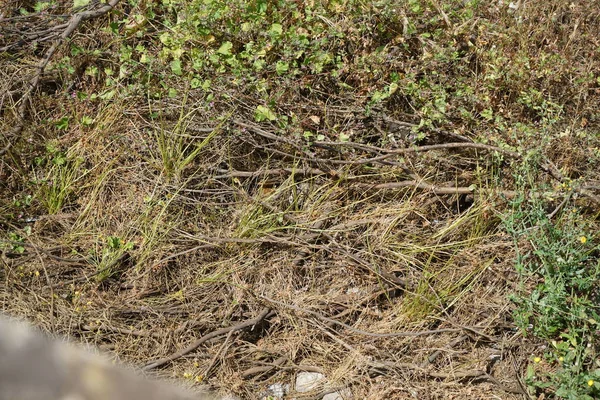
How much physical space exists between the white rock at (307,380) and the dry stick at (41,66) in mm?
2076

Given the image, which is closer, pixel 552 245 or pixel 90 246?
pixel 552 245

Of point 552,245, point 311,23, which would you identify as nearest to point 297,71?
point 311,23

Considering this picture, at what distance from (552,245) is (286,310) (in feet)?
4.29

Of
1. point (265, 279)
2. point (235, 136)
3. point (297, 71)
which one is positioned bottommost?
point (265, 279)

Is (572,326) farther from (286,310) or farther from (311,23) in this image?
(311,23)

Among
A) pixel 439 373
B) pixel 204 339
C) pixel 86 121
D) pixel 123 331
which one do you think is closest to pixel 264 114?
pixel 86 121

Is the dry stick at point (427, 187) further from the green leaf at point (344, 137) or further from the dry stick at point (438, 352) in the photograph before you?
the dry stick at point (438, 352)

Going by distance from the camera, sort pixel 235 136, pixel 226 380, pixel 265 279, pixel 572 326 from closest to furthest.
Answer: pixel 572 326 < pixel 226 380 < pixel 265 279 < pixel 235 136

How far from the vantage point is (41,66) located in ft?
12.9

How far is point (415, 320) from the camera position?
3.34m

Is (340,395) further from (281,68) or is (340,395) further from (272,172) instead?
(281,68)

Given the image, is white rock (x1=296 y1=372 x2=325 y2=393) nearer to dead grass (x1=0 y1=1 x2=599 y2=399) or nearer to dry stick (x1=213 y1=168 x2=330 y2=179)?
dead grass (x1=0 y1=1 x2=599 y2=399)

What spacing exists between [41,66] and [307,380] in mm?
2349

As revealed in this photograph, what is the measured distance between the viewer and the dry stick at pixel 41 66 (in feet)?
12.7
